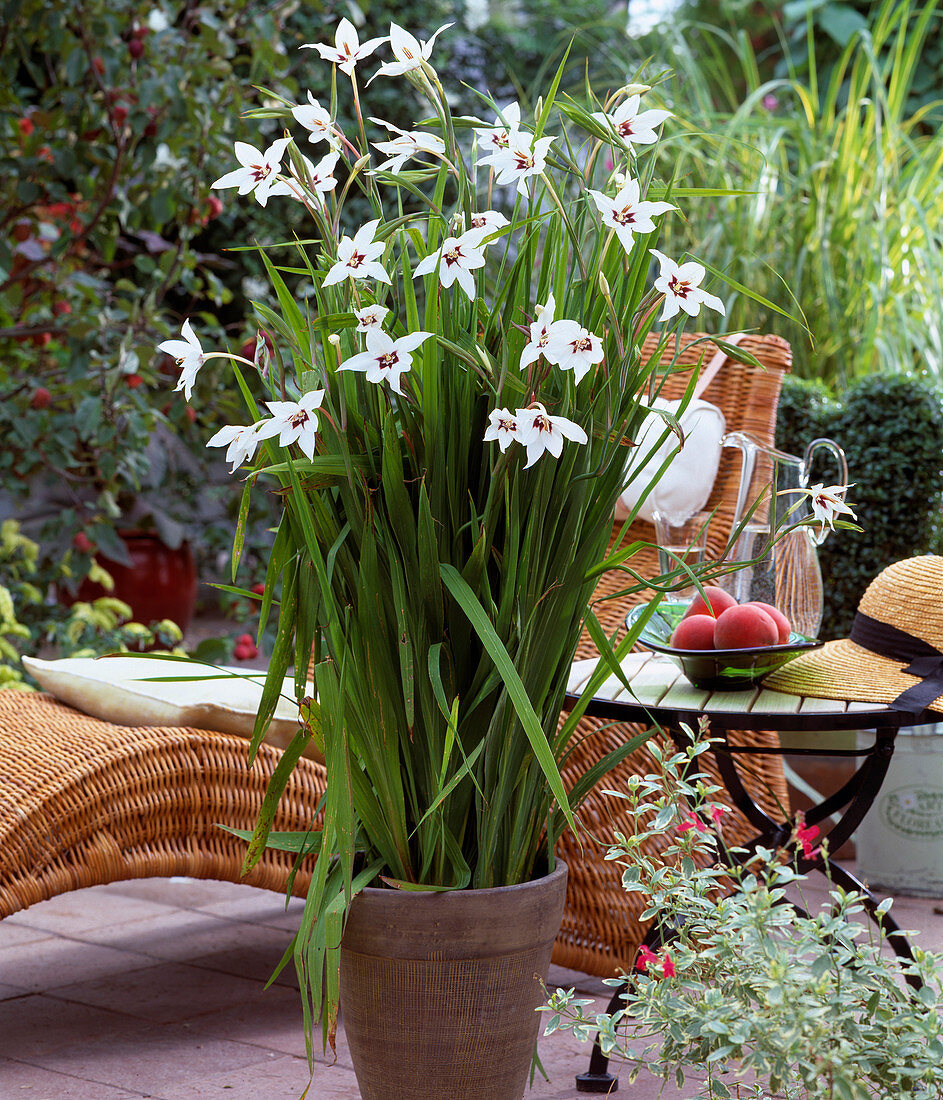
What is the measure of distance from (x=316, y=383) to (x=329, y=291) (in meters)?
0.13

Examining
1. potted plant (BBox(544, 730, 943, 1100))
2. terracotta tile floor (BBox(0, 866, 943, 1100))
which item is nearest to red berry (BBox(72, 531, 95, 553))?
terracotta tile floor (BBox(0, 866, 943, 1100))

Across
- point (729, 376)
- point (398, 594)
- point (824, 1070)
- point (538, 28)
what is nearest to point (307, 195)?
point (398, 594)

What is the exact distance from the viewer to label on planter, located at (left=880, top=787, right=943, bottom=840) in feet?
8.68

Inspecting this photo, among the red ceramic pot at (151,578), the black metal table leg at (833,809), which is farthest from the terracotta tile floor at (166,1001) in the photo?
the red ceramic pot at (151,578)

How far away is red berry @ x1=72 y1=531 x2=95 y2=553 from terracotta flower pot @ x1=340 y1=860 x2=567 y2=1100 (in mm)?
2140

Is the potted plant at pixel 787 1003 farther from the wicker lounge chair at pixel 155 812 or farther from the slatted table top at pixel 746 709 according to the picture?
the wicker lounge chair at pixel 155 812

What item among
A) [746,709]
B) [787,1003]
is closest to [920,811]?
[746,709]

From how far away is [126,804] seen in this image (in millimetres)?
1871

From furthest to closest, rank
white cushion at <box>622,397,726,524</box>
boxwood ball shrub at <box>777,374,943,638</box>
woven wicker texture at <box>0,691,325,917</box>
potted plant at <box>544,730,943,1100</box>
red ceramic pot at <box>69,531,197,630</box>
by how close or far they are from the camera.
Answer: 1. red ceramic pot at <box>69,531,197,630</box>
2. boxwood ball shrub at <box>777,374,943,638</box>
3. white cushion at <box>622,397,726,524</box>
4. woven wicker texture at <box>0,691,325,917</box>
5. potted plant at <box>544,730,943,1100</box>

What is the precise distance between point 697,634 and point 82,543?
203 cm

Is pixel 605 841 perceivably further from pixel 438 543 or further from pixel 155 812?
pixel 438 543

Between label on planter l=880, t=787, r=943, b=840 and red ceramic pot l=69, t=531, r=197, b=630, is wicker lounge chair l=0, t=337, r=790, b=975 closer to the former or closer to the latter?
label on planter l=880, t=787, r=943, b=840

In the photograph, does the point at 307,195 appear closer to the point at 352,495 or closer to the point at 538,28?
the point at 352,495

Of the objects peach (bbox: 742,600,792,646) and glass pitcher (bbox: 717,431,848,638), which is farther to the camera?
glass pitcher (bbox: 717,431,848,638)
